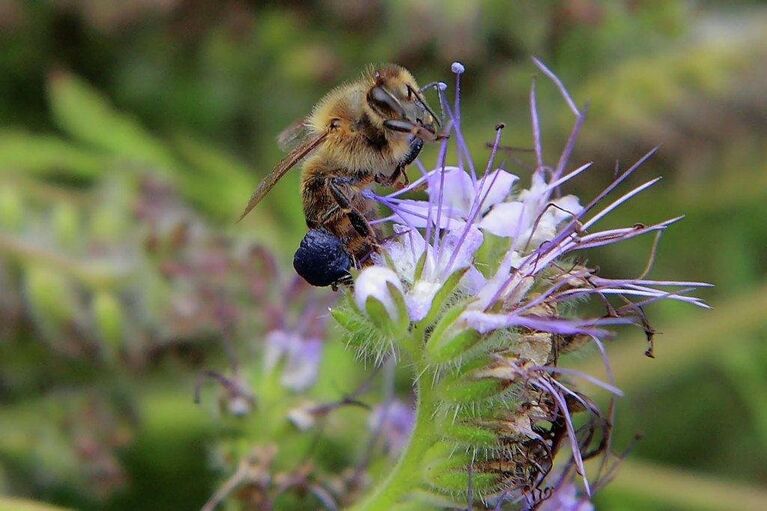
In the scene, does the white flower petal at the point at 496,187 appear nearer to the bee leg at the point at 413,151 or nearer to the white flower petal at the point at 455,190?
the white flower petal at the point at 455,190

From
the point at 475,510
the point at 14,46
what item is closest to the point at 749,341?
the point at 475,510

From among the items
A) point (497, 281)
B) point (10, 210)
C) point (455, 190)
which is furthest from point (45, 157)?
point (497, 281)

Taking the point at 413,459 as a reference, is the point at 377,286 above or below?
above

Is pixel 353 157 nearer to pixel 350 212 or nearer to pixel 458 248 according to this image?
pixel 350 212

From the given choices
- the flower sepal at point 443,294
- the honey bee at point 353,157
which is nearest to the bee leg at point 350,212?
the honey bee at point 353,157

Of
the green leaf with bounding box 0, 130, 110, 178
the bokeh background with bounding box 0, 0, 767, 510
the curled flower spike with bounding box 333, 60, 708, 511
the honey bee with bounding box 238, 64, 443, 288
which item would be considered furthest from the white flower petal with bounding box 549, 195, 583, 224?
the green leaf with bounding box 0, 130, 110, 178

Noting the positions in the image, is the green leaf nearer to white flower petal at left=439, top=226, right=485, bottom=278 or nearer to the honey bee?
the honey bee
